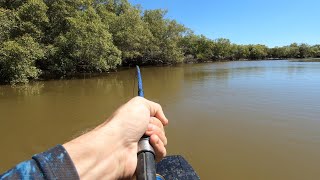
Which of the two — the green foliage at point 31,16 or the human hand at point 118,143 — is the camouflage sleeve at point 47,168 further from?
the green foliage at point 31,16

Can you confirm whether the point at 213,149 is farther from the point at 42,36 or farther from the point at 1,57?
the point at 42,36

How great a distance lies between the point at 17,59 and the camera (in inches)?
645

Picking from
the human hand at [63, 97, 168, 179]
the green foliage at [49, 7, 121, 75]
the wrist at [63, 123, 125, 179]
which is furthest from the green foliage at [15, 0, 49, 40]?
the wrist at [63, 123, 125, 179]

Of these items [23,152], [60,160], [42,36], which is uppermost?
[42,36]

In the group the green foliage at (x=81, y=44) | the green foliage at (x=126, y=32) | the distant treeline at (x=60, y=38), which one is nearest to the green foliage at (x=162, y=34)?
the distant treeline at (x=60, y=38)

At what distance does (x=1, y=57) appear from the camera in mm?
16016

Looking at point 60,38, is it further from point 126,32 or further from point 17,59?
point 126,32

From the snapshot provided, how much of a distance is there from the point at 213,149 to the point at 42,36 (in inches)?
712

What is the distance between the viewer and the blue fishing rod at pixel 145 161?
913 millimetres

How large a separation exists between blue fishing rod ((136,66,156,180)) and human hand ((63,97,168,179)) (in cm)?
3

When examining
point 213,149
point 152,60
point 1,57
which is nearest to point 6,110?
point 1,57

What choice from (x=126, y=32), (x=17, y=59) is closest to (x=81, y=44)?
(x=17, y=59)

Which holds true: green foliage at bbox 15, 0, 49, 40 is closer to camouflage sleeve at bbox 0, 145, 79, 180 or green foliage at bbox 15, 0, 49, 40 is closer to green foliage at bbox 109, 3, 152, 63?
green foliage at bbox 109, 3, 152, 63

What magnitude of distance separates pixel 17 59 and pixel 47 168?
17.8 metres
